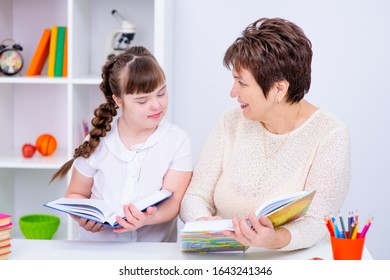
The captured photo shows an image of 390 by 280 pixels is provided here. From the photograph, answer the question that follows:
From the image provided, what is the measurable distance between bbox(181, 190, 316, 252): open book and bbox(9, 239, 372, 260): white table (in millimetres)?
32

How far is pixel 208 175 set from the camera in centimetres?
187

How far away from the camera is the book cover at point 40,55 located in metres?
2.81

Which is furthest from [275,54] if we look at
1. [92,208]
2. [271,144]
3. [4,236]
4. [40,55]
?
[40,55]

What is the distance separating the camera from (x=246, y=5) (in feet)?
9.20

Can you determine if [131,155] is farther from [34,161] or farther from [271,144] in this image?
[34,161]

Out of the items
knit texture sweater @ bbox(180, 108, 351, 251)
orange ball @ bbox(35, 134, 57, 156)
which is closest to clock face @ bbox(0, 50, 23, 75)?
orange ball @ bbox(35, 134, 57, 156)

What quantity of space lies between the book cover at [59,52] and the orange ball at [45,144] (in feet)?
1.00

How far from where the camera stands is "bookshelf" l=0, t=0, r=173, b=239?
A: 2703 millimetres

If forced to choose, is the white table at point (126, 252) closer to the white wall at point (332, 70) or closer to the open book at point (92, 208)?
the open book at point (92, 208)

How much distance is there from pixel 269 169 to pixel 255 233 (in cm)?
39

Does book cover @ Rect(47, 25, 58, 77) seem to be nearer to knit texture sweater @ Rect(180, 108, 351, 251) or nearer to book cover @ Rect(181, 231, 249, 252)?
knit texture sweater @ Rect(180, 108, 351, 251)

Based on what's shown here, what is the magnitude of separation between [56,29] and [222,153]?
1.26m
